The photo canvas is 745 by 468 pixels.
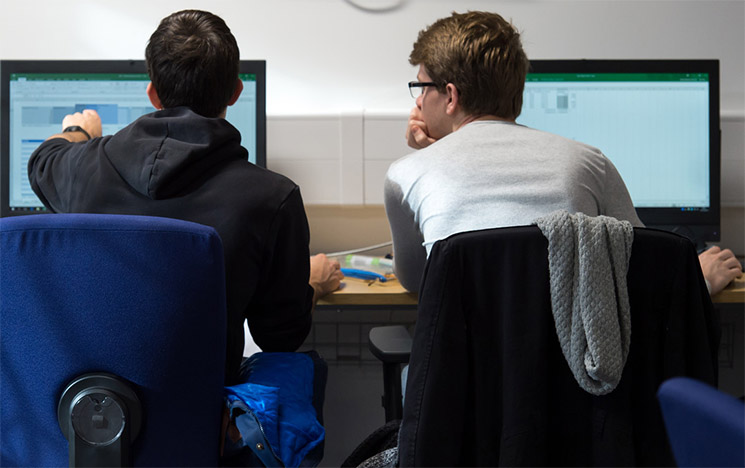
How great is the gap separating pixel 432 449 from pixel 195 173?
56 cm

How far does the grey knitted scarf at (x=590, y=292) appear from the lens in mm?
881

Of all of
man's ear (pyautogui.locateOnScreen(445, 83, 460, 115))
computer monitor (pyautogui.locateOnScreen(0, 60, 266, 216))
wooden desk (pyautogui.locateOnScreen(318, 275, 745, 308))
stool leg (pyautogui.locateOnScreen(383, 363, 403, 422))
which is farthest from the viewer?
computer monitor (pyautogui.locateOnScreen(0, 60, 266, 216))

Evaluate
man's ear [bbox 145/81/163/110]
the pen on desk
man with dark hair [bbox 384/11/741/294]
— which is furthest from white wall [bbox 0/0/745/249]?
man's ear [bbox 145/81/163/110]

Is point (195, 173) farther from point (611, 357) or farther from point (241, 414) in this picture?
point (611, 357)

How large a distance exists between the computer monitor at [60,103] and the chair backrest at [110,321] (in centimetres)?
98

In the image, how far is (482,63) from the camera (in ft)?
4.51

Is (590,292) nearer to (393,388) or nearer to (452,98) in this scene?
(393,388)

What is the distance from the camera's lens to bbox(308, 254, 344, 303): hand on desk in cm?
149

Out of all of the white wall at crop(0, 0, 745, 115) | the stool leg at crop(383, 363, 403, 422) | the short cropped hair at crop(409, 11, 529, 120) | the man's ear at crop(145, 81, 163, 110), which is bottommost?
the stool leg at crop(383, 363, 403, 422)

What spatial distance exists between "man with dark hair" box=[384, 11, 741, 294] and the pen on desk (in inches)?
6.2

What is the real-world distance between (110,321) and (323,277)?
0.67 metres

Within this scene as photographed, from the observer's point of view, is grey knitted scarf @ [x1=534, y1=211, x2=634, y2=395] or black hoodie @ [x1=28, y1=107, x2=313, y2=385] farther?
black hoodie @ [x1=28, y1=107, x2=313, y2=385]

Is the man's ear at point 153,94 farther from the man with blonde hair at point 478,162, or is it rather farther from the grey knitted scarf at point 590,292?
the grey knitted scarf at point 590,292

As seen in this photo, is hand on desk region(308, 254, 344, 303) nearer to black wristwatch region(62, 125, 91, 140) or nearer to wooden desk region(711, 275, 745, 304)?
black wristwatch region(62, 125, 91, 140)
